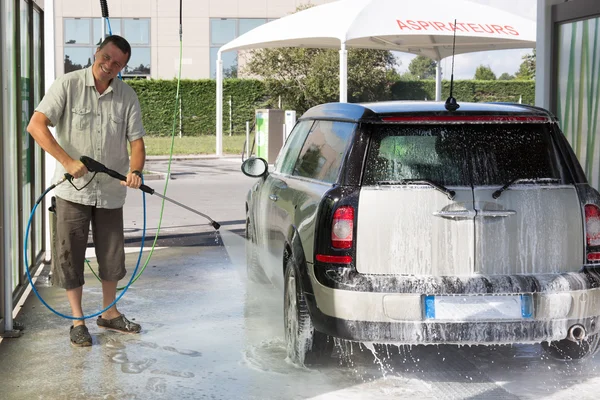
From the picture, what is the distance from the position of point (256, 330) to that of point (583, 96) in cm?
386

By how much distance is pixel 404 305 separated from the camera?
5457mm

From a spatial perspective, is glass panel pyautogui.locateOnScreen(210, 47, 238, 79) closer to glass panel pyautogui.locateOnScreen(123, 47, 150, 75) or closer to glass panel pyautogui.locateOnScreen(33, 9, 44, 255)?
glass panel pyautogui.locateOnScreen(123, 47, 150, 75)

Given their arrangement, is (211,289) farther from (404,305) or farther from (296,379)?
(404,305)

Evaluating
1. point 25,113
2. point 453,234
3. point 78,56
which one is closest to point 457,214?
→ point 453,234

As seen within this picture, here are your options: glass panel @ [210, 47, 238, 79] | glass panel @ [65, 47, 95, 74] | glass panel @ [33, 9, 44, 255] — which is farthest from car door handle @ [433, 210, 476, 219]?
glass panel @ [65, 47, 95, 74]

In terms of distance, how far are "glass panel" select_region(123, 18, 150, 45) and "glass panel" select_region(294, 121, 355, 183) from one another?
150 feet

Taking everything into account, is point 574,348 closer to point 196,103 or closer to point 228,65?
point 196,103

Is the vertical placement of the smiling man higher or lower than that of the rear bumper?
higher

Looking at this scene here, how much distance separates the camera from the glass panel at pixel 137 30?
169 ft

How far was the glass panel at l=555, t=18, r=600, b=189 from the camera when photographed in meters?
8.89

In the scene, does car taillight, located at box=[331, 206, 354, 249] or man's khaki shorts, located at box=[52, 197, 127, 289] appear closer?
car taillight, located at box=[331, 206, 354, 249]

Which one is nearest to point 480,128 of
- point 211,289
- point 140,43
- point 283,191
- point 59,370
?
point 283,191

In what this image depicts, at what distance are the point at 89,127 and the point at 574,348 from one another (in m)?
3.37

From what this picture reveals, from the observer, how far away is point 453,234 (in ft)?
18.1
